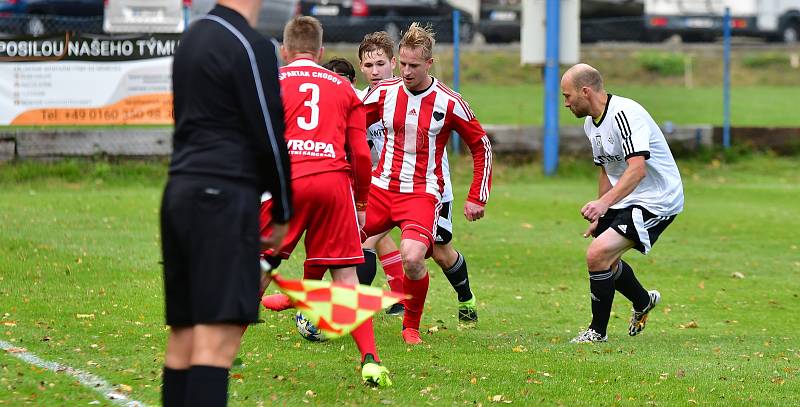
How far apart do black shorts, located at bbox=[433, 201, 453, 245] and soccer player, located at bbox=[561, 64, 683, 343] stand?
103 cm

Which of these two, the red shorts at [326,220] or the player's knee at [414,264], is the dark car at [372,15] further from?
the red shorts at [326,220]

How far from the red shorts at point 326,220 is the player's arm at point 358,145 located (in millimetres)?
174

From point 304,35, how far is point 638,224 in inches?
117

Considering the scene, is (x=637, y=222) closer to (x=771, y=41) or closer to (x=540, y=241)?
(x=540, y=241)

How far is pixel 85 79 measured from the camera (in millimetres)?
18250

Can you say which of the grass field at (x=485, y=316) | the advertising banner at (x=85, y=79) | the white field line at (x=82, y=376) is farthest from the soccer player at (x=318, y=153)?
the advertising banner at (x=85, y=79)

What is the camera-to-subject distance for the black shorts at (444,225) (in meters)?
9.16

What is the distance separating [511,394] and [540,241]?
7.82 m

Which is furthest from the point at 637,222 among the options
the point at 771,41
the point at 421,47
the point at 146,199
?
the point at 771,41

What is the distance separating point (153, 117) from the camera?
18500 mm

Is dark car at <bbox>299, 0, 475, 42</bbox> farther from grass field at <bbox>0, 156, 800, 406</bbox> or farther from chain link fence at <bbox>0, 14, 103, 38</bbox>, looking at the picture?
grass field at <bbox>0, 156, 800, 406</bbox>

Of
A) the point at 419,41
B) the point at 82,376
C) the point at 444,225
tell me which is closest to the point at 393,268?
the point at 444,225

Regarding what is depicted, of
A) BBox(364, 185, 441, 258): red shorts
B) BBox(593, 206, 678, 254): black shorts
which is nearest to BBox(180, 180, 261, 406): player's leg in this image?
BBox(364, 185, 441, 258): red shorts

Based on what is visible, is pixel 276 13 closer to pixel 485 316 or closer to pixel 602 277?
pixel 485 316
